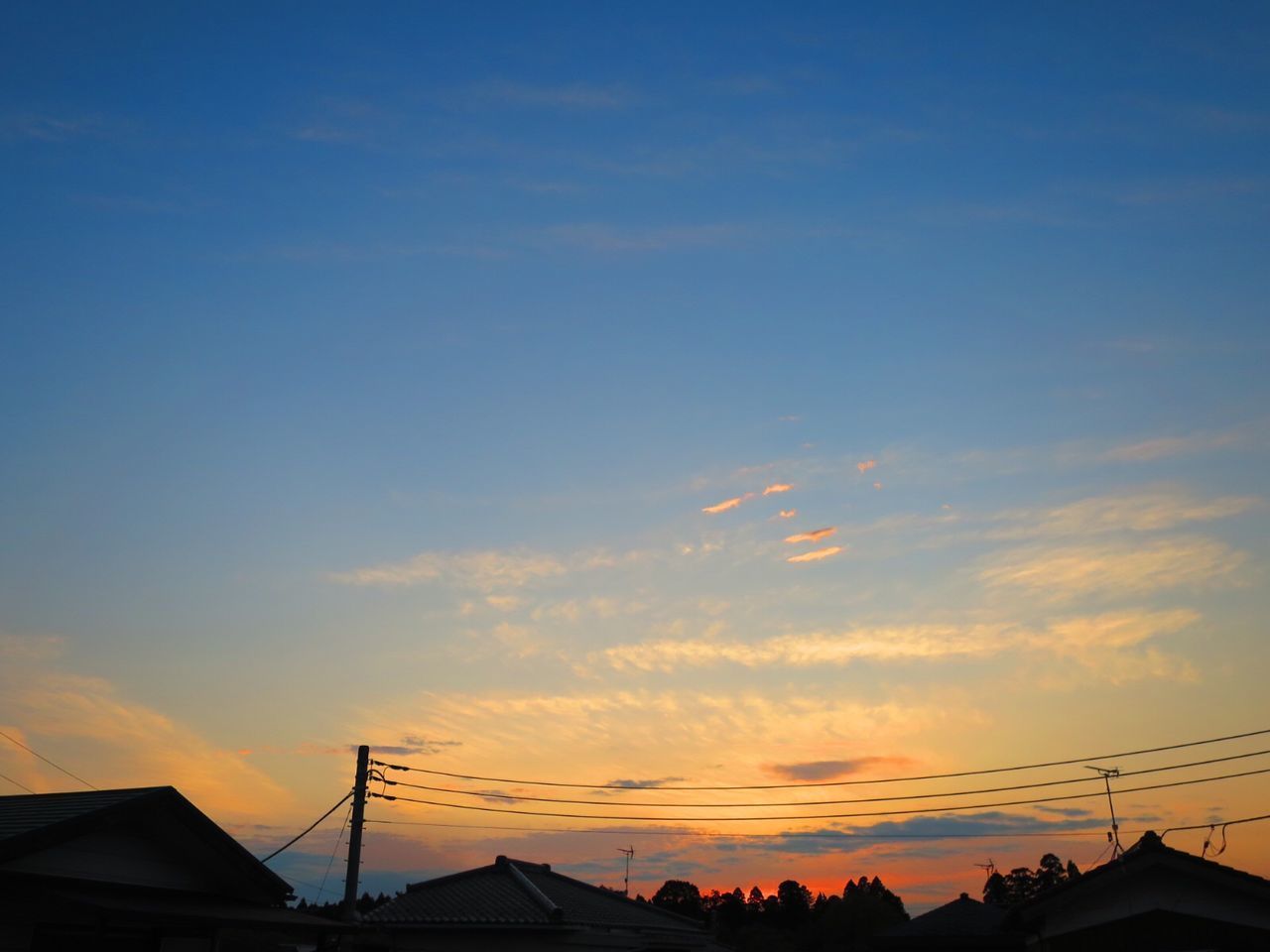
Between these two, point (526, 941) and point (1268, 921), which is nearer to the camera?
point (1268, 921)

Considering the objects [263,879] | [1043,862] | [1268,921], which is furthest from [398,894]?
[1043,862]

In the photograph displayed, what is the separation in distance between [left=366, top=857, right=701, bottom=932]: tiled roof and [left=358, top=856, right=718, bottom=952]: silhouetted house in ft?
0.12

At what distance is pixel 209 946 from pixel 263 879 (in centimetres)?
160

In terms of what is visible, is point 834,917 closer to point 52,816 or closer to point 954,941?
point 954,941

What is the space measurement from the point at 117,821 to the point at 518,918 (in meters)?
15.1

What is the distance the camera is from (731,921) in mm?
104750

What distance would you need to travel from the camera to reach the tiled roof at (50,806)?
17234 millimetres

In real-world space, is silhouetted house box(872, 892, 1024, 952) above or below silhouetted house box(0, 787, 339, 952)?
below

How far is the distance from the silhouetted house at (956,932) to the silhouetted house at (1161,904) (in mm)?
12670

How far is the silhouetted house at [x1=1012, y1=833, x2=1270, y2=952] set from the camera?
64.6 ft

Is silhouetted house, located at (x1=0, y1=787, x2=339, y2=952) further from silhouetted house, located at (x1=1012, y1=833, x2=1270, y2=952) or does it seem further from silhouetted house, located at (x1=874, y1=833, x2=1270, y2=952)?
silhouetted house, located at (x1=1012, y1=833, x2=1270, y2=952)

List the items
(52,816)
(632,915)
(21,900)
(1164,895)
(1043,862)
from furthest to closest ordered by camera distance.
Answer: (1043,862) → (632,915) → (1164,895) → (52,816) → (21,900)

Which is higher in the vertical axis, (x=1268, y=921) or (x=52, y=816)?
(x=52, y=816)

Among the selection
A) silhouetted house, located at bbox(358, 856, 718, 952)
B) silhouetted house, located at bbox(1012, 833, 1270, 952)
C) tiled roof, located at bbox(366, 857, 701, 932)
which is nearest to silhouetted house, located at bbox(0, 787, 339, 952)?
silhouetted house, located at bbox(358, 856, 718, 952)
